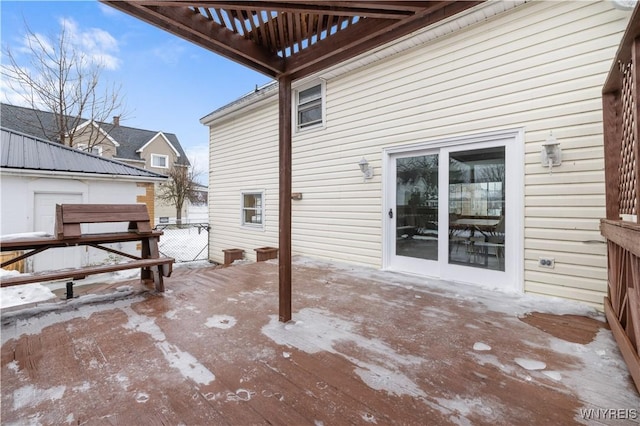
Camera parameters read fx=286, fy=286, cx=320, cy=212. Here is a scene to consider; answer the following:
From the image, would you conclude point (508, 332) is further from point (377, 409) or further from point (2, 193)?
point (2, 193)

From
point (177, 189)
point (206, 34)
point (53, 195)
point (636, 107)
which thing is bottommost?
point (53, 195)

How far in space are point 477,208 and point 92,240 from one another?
14.8 ft

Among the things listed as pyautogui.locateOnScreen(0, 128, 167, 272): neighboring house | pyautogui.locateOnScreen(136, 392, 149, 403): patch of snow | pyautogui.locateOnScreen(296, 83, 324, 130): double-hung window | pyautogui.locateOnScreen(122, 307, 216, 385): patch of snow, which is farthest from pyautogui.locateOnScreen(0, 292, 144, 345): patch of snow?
pyautogui.locateOnScreen(0, 128, 167, 272): neighboring house

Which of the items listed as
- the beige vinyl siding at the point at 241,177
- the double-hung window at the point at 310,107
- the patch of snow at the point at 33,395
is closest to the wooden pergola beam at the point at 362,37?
the patch of snow at the point at 33,395

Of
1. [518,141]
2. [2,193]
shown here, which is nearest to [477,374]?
[518,141]

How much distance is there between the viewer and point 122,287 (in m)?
3.57

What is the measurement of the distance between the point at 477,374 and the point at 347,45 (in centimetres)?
236

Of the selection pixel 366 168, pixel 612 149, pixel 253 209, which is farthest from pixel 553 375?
pixel 253 209

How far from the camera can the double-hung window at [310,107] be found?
5733 mm

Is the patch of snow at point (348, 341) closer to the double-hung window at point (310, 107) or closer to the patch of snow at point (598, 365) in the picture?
the patch of snow at point (598, 365)

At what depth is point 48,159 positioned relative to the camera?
679 cm

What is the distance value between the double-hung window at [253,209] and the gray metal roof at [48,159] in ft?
9.80

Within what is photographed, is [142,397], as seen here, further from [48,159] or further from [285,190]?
[48,159]

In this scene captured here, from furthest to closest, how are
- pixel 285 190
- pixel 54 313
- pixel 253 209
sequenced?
1. pixel 253 209
2. pixel 54 313
3. pixel 285 190
